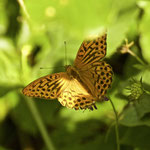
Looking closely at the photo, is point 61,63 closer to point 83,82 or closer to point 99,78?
point 83,82

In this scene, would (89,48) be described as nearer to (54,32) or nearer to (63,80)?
(63,80)

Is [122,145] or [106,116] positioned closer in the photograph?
[122,145]

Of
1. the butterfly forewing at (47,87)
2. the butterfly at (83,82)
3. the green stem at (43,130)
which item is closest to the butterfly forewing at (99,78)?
the butterfly at (83,82)

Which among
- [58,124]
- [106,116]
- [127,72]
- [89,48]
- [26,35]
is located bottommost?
[58,124]

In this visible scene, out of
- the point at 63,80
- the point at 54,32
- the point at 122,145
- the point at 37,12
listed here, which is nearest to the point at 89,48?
the point at 63,80

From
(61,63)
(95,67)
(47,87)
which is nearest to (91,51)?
(95,67)

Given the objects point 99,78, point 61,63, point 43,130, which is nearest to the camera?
point 99,78

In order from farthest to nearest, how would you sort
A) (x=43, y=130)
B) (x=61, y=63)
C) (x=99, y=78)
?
(x=61, y=63) → (x=43, y=130) → (x=99, y=78)
